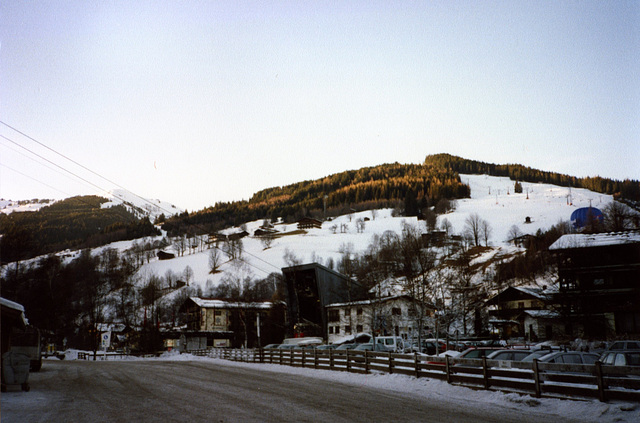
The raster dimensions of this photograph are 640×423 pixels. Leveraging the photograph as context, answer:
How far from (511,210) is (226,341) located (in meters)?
121

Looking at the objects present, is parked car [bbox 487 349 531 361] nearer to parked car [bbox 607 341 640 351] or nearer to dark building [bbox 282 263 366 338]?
parked car [bbox 607 341 640 351]

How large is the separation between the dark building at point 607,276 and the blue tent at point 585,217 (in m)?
58.4

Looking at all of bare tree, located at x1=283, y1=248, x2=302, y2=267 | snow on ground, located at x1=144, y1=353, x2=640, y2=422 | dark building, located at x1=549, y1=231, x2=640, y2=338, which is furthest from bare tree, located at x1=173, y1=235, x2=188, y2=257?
snow on ground, located at x1=144, y1=353, x2=640, y2=422

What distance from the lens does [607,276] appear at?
41.3 meters

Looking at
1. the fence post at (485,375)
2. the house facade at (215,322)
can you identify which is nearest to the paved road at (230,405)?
the fence post at (485,375)

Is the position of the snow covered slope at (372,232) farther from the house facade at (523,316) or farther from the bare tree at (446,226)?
the house facade at (523,316)

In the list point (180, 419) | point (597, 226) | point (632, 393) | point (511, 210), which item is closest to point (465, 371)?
point (632, 393)

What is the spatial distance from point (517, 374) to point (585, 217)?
10131 cm

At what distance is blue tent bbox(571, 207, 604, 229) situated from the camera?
95562mm

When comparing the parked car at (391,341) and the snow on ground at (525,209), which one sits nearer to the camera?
the parked car at (391,341)

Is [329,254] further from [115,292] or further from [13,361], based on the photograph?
[13,361]

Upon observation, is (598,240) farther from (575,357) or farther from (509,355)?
(575,357)

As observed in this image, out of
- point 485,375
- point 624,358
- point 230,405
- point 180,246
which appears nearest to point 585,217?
point 624,358

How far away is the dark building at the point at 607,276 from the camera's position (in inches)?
1488
